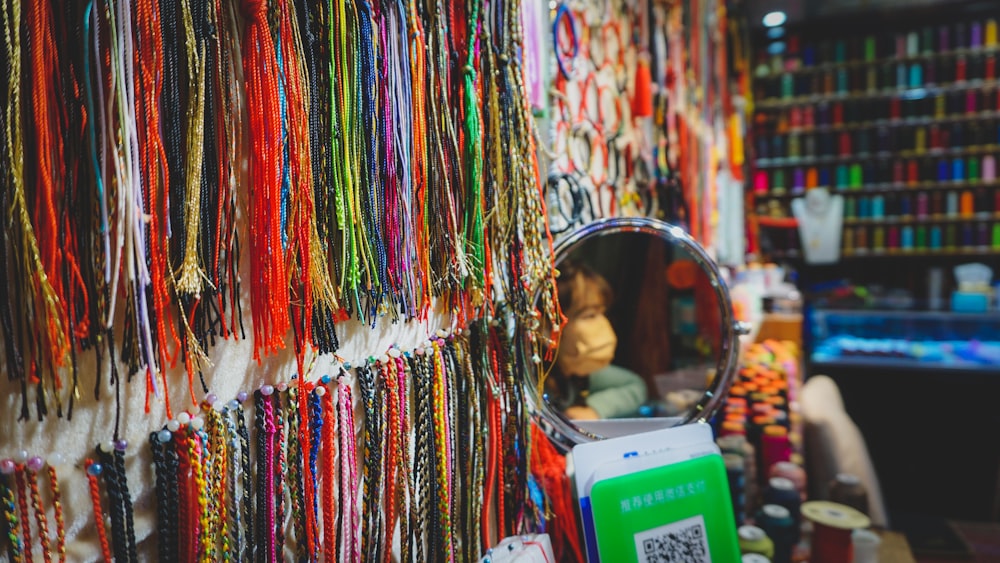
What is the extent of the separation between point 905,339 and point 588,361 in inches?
132

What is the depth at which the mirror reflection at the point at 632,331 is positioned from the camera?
1176mm

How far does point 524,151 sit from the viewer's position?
0.92 metres

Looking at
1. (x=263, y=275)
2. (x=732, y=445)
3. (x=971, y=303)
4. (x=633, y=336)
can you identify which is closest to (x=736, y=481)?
(x=732, y=445)

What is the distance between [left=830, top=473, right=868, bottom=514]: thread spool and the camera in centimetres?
161

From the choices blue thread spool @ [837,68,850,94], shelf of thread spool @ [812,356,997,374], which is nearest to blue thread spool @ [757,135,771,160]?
blue thread spool @ [837,68,850,94]

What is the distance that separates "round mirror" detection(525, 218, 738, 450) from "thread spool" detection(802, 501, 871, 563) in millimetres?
430

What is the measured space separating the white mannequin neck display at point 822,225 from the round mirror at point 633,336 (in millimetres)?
4157

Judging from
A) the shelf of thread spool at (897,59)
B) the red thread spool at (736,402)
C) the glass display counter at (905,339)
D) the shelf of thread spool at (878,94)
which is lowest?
the glass display counter at (905,339)

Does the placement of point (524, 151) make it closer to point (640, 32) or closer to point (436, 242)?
point (436, 242)

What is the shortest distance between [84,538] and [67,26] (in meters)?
0.38

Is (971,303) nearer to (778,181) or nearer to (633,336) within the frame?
(778,181)

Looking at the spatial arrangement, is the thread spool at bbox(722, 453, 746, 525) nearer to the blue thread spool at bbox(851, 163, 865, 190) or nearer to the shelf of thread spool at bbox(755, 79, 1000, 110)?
the blue thread spool at bbox(851, 163, 865, 190)

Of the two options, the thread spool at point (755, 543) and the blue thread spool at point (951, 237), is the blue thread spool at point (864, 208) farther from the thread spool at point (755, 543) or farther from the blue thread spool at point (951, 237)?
the thread spool at point (755, 543)

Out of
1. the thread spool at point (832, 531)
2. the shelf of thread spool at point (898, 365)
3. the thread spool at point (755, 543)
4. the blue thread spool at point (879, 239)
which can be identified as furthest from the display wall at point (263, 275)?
the blue thread spool at point (879, 239)
